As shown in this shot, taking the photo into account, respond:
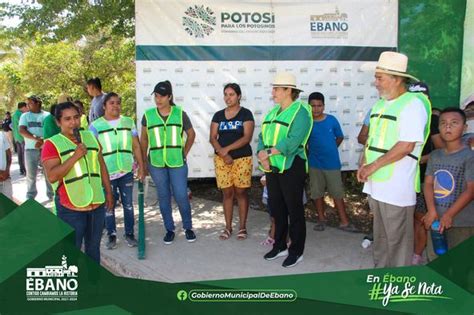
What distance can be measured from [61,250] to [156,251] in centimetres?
259

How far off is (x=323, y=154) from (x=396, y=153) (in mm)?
2369

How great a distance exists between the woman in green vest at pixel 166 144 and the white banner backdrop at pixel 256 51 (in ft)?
4.47

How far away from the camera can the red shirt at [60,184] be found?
348 cm

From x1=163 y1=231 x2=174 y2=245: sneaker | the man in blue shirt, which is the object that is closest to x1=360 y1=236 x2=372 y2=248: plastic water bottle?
the man in blue shirt

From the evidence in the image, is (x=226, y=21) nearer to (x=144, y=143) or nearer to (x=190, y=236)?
(x=144, y=143)

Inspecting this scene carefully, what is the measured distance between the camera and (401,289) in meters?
2.84

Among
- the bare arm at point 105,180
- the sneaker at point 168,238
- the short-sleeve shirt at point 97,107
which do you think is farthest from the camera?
the short-sleeve shirt at point 97,107

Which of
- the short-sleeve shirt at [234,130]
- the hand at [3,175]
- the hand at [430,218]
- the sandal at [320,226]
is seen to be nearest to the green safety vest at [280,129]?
the short-sleeve shirt at [234,130]

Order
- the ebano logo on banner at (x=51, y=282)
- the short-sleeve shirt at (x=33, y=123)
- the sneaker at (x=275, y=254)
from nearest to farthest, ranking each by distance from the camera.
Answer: the ebano logo on banner at (x=51, y=282), the sneaker at (x=275, y=254), the short-sleeve shirt at (x=33, y=123)

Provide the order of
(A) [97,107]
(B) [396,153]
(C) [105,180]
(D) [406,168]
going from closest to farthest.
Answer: (B) [396,153], (D) [406,168], (C) [105,180], (A) [97,107]

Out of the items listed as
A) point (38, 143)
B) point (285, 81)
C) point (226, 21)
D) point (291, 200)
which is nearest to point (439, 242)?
point (291, 200)

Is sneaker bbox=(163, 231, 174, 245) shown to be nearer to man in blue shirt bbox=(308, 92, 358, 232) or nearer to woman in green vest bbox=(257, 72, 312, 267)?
woman in green vest bbox=(257, 72, 312, 267)

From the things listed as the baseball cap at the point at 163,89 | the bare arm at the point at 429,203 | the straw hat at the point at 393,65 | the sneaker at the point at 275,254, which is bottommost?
the sneaker at the point at 275,254

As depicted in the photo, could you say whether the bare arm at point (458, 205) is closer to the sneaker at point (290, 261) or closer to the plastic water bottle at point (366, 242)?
the sneaker at point (290, 261)
